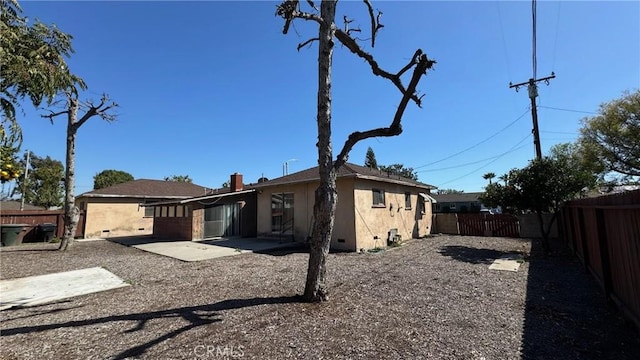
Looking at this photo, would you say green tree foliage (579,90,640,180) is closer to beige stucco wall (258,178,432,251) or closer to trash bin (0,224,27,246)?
beige stucco wall (258,178,432,251)

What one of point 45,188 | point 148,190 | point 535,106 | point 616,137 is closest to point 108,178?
point 45,188

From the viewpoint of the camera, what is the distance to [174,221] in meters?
17.4

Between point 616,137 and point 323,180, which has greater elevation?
point 616,137

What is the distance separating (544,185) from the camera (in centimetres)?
1131

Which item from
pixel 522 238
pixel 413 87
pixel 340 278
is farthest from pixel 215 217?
pixel 522 238

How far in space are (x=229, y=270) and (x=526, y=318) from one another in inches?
274

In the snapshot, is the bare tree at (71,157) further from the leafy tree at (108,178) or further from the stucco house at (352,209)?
the leafy tree at (108,178)

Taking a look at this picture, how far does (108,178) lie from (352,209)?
181 ft

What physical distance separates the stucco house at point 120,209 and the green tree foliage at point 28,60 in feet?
62.3

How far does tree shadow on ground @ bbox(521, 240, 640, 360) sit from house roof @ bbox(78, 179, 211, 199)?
872 inches

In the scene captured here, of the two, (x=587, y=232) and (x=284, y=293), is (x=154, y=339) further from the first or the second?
(x=587, y=232)

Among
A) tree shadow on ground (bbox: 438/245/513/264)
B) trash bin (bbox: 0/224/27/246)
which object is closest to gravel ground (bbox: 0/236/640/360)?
tree shadow on ground (bbox: 438/245/513/264)

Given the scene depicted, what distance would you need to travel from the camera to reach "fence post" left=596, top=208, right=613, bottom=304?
5.25 meters

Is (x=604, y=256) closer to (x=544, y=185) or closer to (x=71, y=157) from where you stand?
(x=544, y=185)
